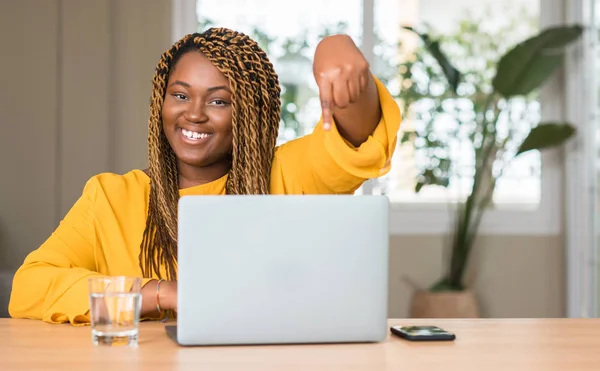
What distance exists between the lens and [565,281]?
14.7 ft

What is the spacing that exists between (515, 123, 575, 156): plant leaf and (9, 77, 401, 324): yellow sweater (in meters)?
2.49

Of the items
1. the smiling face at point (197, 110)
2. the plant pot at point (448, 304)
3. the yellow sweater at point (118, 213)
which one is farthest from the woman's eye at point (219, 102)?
the plant pot at point (448, 304)

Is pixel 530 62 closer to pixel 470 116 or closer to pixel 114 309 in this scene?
pixel 470 116

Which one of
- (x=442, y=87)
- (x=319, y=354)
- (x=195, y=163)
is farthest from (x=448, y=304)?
(x=319, y=354)

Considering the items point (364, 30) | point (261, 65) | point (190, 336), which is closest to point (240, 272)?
point (190, 336)

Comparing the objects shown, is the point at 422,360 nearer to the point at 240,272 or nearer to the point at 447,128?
the point at 240,272

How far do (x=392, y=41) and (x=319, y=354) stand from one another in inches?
139

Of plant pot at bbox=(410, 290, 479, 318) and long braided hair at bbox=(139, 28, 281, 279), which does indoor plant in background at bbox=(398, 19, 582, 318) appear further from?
long braided hair at bbox=(139, 28, 281, 279)

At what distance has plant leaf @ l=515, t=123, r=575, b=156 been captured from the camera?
409 centimetres

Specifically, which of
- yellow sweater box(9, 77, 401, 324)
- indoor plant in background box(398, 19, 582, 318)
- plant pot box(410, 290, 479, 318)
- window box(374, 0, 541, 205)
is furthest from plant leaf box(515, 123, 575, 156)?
yellow sweater box(9, 77, 401, 324)

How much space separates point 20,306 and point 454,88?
119 inches

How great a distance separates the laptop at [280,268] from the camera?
112 centimetres

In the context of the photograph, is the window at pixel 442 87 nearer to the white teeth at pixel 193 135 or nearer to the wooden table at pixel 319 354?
the white teeth at pixel 193 135

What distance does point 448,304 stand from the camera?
4.04m
